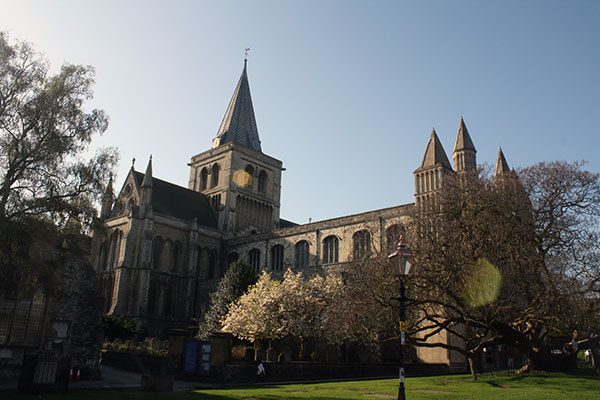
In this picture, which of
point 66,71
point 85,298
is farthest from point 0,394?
point 66,71

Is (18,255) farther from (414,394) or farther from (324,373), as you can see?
(324,373)

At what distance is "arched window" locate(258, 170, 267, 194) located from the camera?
203 feet

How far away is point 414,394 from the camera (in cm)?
1533

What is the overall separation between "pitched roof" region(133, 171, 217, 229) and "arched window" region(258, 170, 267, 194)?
6.78 m

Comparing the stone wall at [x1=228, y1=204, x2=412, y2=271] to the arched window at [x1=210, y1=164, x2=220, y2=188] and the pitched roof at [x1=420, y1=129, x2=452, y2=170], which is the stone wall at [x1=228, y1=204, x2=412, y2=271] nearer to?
the pitched roof at [x1=420, y1=129, x2=452, y2=170]

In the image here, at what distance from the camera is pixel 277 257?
49.2 metres

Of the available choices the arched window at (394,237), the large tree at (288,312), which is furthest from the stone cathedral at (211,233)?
the arched window at (394,237)

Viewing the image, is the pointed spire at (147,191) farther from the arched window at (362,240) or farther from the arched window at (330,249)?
the arched window at (362,240)

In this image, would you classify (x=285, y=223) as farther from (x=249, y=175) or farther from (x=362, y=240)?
(x=362, y=240)

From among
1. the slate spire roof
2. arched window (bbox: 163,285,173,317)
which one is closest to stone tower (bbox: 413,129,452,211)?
arched window (bbox: 163,285,173,317)

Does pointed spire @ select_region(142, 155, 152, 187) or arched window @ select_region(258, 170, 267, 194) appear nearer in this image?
pointed spire @ select_region(142, 155, 152, 187)

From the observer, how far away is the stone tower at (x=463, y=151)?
38.4m

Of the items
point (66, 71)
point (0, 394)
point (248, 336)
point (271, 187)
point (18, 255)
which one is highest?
point (271, 187)

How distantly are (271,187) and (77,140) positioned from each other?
143 ft
